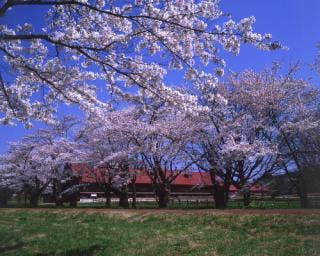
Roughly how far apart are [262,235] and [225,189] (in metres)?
14.6

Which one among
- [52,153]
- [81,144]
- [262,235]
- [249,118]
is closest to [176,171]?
[249,118]

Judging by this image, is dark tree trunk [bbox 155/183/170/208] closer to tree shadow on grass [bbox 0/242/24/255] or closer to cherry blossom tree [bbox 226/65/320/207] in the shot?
cherry blossom tree [bbox 226/65/320/207]

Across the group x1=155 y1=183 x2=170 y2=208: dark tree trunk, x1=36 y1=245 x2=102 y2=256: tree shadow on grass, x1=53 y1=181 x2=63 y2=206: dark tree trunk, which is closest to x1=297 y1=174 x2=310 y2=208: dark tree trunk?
x1=155 y1=183 x2=170 y2=208: dark tree trunk

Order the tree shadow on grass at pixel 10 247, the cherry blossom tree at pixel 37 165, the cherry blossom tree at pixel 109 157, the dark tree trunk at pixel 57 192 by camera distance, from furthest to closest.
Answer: the dark tree trunk at pixel 57 192 < the cherry blossom tree at pixel 37 165 < the cherry blossom tree at pixel 109 157 < the tree shadow on grass at pixel 10 247

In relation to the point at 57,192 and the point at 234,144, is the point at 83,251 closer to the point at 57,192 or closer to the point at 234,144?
the point at 234,144

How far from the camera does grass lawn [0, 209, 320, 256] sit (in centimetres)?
1039

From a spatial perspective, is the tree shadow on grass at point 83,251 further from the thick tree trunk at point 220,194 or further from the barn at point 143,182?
the barn at point 143,182

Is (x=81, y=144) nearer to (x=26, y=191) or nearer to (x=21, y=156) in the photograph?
(x=21, y=156)

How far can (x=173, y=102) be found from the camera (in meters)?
9.77

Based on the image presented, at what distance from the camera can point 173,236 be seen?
12.5m

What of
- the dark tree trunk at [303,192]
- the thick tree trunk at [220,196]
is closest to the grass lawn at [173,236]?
the thick tree trunk at [220,196]

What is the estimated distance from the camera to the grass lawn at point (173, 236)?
34.1 ft

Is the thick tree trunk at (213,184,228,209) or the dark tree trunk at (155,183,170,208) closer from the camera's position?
the thick tree trunk at (213,184,228,209)

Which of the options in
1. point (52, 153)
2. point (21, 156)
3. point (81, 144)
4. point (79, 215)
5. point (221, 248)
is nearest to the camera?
point (221, 248)
